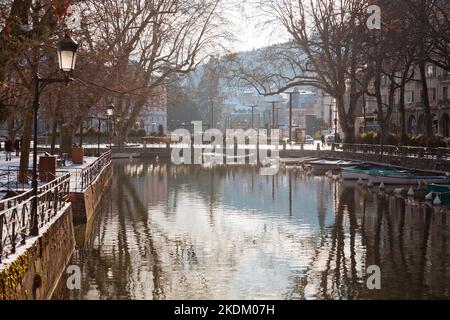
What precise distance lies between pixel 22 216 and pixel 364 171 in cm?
3463

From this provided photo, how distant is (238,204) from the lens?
33688 mm

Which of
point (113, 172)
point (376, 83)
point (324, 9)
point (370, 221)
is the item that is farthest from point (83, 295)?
point (324, 9)

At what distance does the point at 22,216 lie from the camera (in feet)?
47.4

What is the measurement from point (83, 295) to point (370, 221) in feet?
49.8

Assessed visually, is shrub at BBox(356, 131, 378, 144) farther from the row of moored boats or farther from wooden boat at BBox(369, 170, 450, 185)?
wooden boat at BBox(369, 170, 450, 185)

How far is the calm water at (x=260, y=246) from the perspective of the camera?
16.3 m

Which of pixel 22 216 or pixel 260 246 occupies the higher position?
pixel 22 216

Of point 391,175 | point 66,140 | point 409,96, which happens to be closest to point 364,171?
point 391,175

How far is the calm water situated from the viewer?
16281mm

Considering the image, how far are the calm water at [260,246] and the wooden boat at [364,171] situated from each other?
6.05 meters

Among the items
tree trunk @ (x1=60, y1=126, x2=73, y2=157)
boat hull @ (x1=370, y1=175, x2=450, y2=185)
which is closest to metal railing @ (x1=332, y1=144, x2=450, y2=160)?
boat hull @ (x1=370, y1=175, x2=450, y2=185)

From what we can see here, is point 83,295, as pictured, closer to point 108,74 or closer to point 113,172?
point 108,74

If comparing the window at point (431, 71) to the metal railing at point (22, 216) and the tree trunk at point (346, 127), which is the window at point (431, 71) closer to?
the tree trunk at point (346, 127)

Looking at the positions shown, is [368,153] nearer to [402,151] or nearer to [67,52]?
[402,151]
